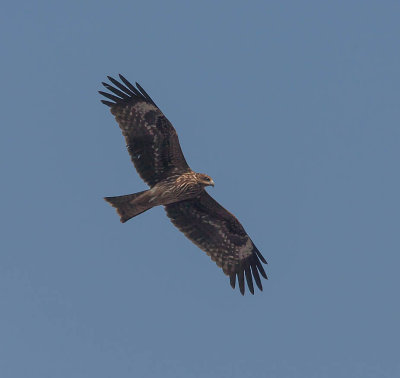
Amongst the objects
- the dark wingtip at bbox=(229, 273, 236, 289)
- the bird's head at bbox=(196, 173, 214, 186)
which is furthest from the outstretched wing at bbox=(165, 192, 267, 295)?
the bird's head at bbox=(196, 173, 214, 186)

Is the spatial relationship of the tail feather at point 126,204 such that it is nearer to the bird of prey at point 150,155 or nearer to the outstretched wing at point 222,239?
the bird of prey at point 150,155

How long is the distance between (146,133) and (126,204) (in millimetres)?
1892

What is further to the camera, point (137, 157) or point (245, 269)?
point (245, 269)

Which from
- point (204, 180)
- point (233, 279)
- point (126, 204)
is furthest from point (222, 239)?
point (126, 204)

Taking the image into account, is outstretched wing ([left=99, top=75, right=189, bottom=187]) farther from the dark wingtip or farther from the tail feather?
the dark wingtip

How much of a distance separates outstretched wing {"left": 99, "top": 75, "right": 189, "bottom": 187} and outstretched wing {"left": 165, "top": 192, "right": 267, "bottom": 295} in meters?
1.41

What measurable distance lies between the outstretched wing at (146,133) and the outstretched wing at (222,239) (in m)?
1.41

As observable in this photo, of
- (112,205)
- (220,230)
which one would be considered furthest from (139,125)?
(220,230)

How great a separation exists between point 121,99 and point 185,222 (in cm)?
379

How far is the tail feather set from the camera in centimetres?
2116

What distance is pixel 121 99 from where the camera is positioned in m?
21.5

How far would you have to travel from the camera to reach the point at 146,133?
2125cm

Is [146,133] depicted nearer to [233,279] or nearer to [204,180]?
[204,180]

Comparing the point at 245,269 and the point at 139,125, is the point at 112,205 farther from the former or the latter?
the point at 245,269
